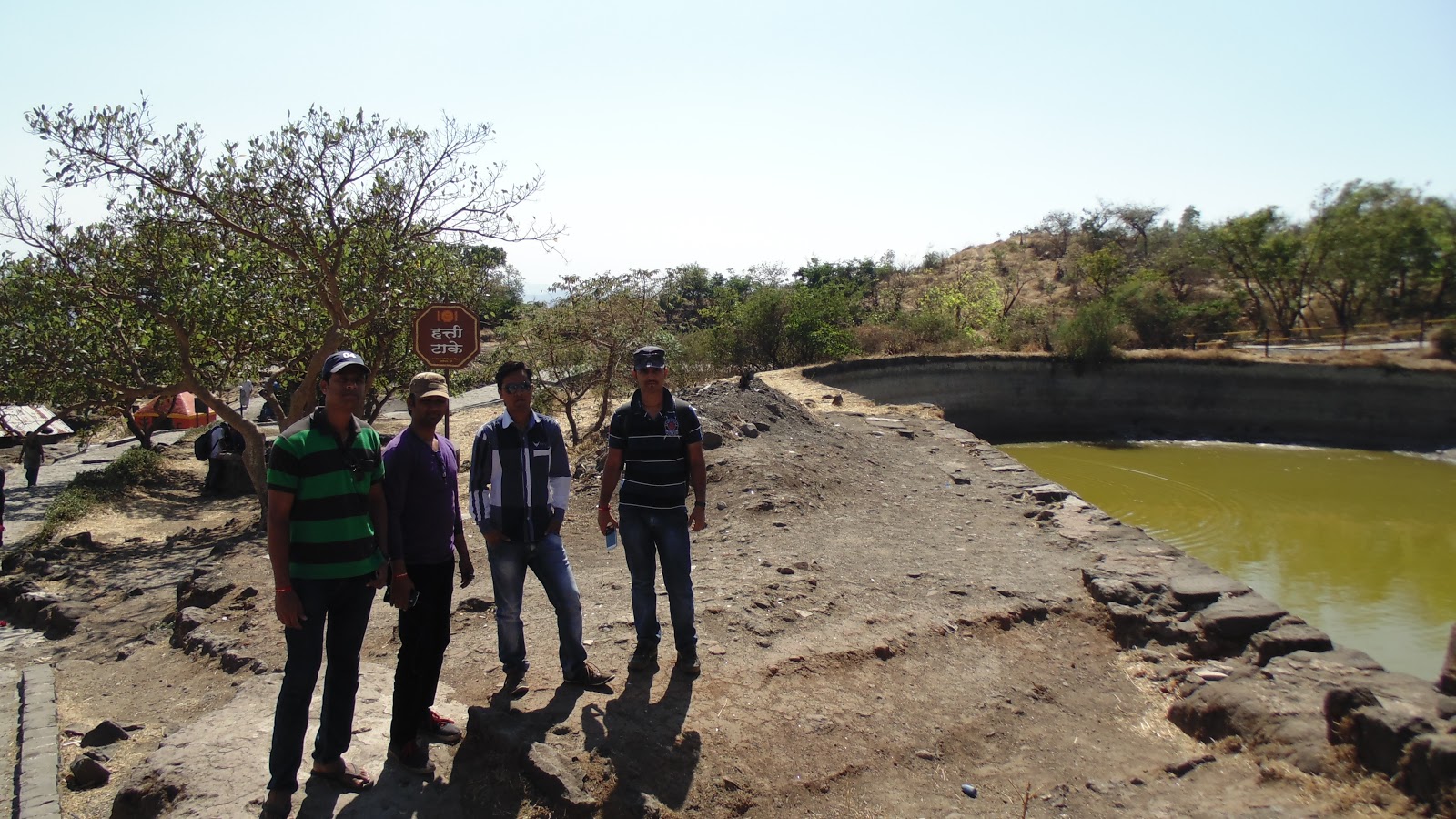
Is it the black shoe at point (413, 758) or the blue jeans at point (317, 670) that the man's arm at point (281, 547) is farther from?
the black shoe at point (413, 758)

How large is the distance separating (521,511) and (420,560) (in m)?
0.51

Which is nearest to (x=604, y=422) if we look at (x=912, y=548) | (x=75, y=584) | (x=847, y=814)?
(x=75, y=584)

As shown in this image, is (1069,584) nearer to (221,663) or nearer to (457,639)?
(457,639)

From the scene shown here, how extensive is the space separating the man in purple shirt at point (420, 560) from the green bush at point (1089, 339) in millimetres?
21413

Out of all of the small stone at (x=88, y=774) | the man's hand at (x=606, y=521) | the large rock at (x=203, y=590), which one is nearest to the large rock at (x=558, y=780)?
the man's hand at (x=606, y=521)

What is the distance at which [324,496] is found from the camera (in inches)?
118

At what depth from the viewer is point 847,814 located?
330cm

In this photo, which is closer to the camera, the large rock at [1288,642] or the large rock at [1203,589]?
the large rock at [1288,642]

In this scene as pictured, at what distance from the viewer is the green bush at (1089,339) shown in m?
22.3

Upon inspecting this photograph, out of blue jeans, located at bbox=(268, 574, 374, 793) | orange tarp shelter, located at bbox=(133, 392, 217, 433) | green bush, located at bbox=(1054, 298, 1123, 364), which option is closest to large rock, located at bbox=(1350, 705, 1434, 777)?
blue jeans, located at bbox=(268, 574, 374, 793)

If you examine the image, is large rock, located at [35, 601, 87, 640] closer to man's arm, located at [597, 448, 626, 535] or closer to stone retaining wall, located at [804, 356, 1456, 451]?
man's arm, located at [597, 448, 626, 535]

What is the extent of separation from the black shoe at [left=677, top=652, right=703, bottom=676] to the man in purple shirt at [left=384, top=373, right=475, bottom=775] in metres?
1.04

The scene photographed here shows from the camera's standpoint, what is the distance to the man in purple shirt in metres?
3.29

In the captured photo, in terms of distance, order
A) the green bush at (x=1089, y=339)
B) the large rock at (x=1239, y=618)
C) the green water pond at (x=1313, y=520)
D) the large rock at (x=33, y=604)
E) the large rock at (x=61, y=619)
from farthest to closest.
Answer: the green bush at (x=1089, y=339), the green water pond at (x=1313, y=520), the large rock at (x=33, y=604), the large rock at (x=61, y=619), the large rock at (x=1239, y=618)
